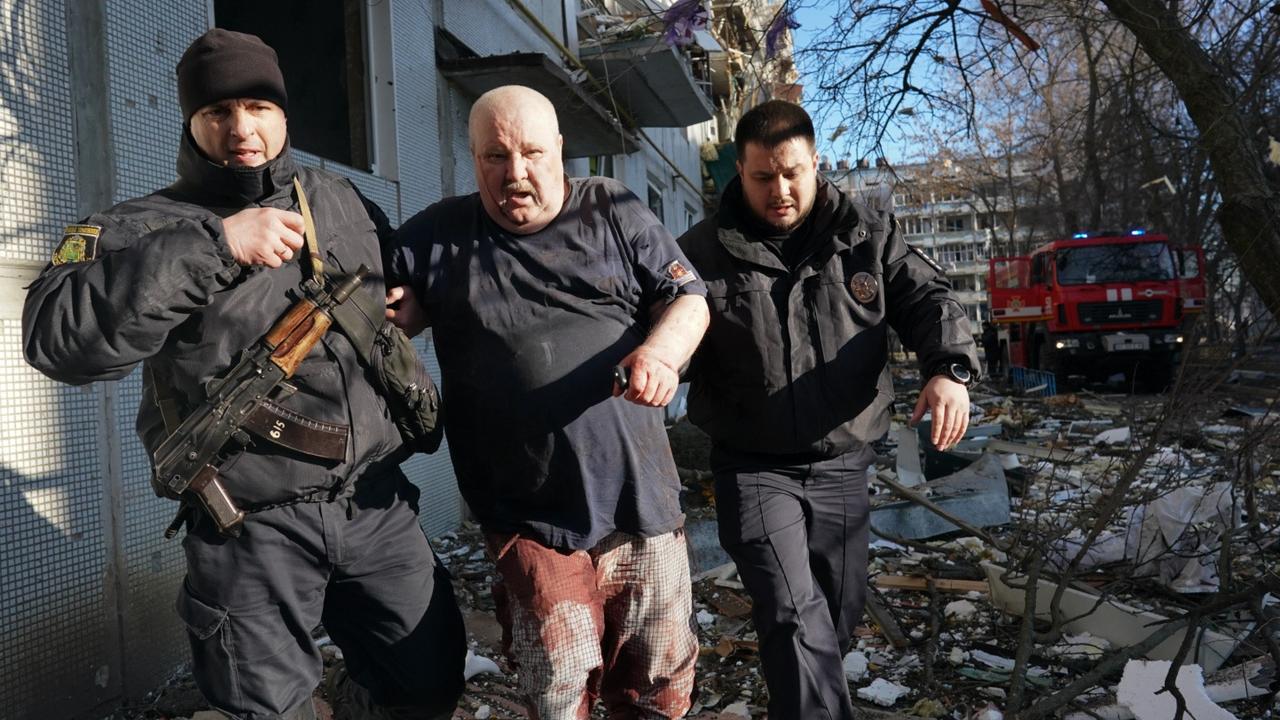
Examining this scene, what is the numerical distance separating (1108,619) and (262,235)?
145 inches

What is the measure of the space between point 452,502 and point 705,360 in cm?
391

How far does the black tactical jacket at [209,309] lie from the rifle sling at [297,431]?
27mm

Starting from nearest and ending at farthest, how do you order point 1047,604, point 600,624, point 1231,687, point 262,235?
point 262,235, point 600,624, point 1231,687, point 1047,604

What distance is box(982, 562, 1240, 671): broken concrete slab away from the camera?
3721mm

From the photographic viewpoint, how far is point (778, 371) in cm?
303

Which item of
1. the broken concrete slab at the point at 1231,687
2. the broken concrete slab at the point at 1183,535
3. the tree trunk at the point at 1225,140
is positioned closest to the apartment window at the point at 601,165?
the tree trunk at the point at 1225,140

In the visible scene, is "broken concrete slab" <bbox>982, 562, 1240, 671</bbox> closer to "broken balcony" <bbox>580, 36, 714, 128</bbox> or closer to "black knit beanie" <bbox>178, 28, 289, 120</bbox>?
"black knit beanie" <bbox>178, 28, 289, 120</bbox>

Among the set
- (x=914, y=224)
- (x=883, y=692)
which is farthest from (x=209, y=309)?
(x=914, y=224)

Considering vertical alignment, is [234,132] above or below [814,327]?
above

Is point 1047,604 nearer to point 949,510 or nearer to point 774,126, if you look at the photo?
point 949,510

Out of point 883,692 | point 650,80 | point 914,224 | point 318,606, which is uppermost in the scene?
point 914,224

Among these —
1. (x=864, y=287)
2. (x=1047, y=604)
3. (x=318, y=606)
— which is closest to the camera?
(x=318, y=606)

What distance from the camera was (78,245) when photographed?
82.4 inches

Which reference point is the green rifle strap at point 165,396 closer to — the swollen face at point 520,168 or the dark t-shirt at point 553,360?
the dark t-shirt at point 553,360
